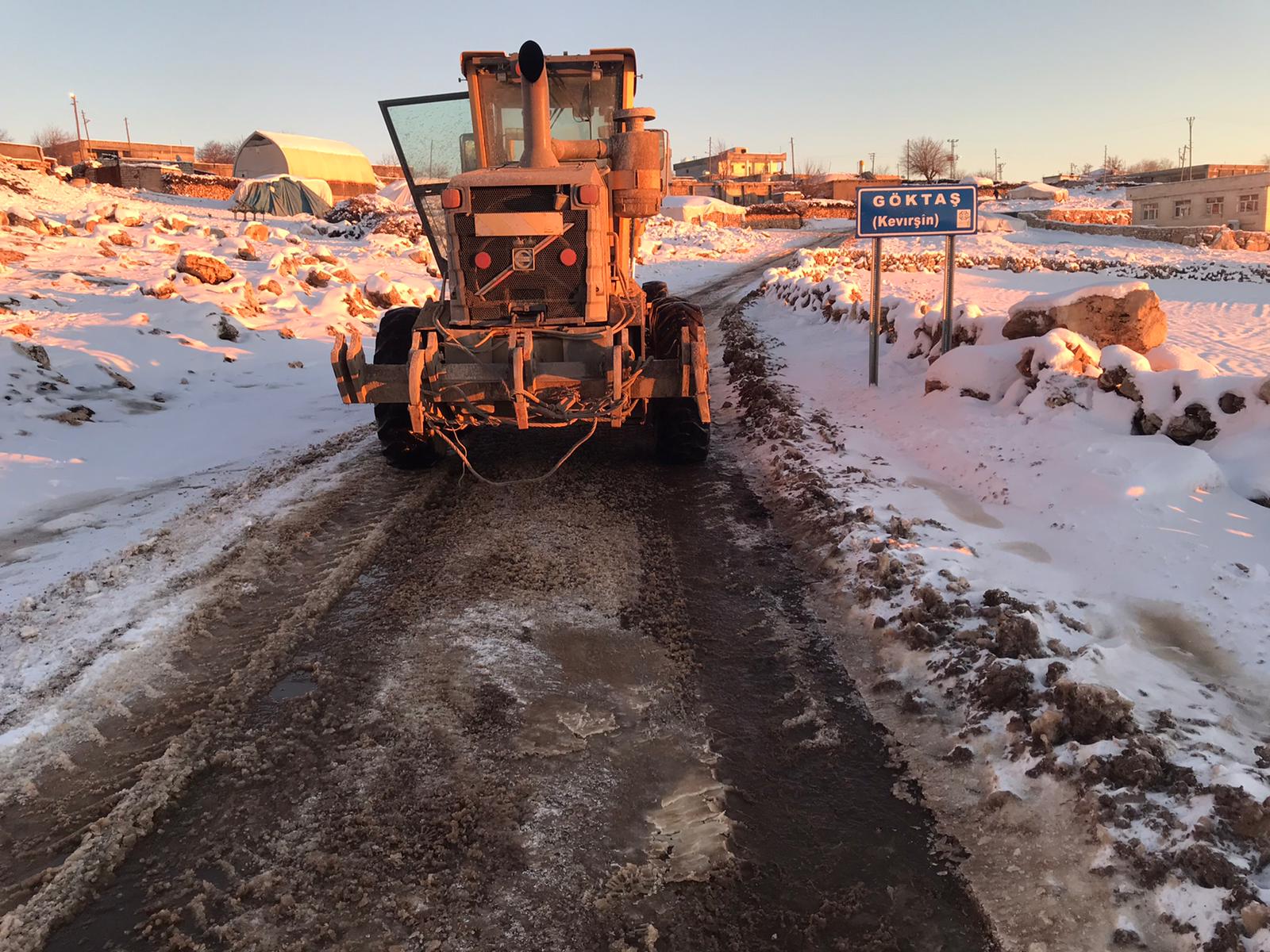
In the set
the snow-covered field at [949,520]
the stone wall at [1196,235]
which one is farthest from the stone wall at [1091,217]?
the snow-covered field at [949,520]

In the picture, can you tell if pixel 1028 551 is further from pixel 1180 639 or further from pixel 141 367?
pixel 141 367

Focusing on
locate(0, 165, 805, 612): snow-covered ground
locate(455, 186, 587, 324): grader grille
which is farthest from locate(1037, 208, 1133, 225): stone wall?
locate(455, 186, 587, 324): grader grille

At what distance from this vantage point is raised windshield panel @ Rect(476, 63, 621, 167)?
7.79 meters

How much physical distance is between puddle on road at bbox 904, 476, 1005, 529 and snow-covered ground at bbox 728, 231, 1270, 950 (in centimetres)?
3

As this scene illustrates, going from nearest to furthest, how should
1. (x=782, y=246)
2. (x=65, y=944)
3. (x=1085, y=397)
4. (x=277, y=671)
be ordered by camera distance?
1. (x=65, y=944)
2. (x=277, y=671)
3. (x=1085, y=397)
4. (x=782, y=246)

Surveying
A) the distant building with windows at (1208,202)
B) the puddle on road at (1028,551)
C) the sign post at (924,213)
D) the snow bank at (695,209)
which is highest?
the snow bank at (695,209)

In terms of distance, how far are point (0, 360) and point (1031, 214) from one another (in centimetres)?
6736

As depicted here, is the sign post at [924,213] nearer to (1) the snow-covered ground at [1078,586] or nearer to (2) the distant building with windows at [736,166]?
(1) the snow-covered ground at [1078,586]

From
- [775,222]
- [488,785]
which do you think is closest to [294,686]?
[488,785]

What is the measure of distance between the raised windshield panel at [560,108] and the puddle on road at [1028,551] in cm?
517

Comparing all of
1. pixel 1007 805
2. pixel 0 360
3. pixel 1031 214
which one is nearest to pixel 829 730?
pixel 1007 805

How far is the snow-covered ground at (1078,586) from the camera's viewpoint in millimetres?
2779

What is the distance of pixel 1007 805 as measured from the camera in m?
3.05

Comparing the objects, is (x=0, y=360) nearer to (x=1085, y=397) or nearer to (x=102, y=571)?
(x=102, y=571)
